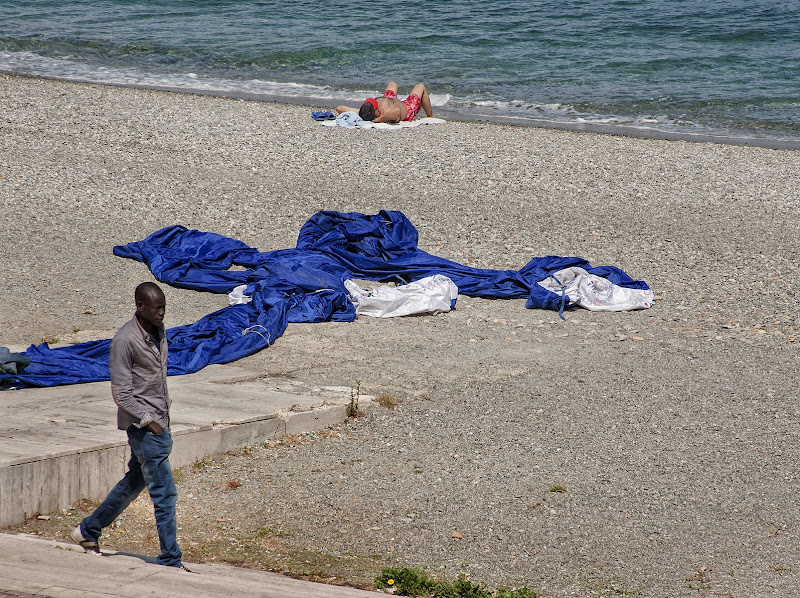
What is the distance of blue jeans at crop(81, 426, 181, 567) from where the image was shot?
4426 millimetres

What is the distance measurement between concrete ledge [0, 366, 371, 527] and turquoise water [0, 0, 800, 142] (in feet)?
48.1

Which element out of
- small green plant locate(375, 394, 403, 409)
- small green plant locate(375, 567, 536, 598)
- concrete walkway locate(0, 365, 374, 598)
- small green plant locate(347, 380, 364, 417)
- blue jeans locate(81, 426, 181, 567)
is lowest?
small green plant locate(375, 394, 403, 409)

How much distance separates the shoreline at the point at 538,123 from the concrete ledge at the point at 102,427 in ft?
44.5

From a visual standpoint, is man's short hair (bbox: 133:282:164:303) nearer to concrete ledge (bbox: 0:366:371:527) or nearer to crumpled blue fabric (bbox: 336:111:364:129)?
concrete ledge (bbox: 0:366:371:527)

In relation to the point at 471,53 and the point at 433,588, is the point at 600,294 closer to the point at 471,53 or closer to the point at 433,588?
the point at 433,588

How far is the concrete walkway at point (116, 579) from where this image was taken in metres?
4.01

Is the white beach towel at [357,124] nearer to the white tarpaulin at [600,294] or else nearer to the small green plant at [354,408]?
the white tarpaulin at [600,294]

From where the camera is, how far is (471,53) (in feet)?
88.1

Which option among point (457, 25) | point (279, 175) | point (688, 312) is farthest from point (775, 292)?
point (457, 25)

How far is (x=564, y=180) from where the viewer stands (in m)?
14.4

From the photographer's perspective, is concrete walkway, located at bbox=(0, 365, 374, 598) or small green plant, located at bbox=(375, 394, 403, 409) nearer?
concrete walkway, located at bbox=(0, 365, 374, 598)

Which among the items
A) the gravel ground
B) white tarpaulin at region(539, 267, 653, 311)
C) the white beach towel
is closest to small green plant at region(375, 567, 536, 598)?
the gravel ground

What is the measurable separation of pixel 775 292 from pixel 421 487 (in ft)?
20.5

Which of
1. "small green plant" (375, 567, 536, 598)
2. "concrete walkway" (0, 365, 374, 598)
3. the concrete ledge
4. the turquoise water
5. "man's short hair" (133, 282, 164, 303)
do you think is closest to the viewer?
"concrete walkway" (0, 365, 374, 598)
